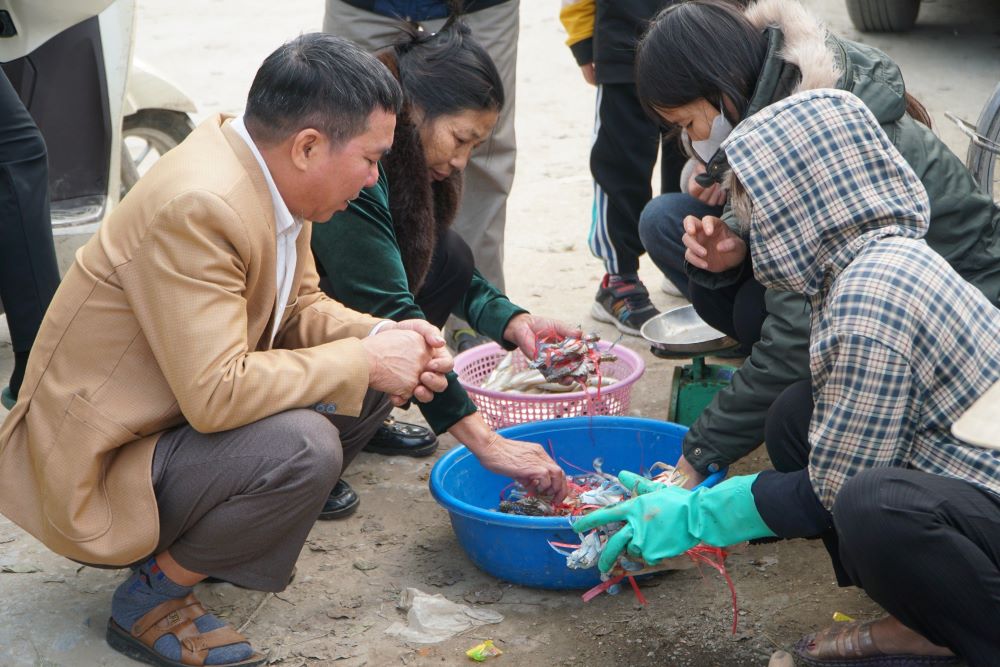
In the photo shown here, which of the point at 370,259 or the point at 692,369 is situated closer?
the point at 370,259

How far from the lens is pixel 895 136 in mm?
2617

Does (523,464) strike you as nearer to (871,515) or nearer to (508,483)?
(508,483)

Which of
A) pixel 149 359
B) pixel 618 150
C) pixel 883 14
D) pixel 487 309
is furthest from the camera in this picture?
pixel 883 14

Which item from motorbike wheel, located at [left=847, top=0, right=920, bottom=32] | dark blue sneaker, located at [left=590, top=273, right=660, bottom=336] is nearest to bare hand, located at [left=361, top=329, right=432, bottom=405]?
dark blue sneaker, located at [left=590, top=273, right=660, bottom=336]

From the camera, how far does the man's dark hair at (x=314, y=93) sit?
7.50 feet

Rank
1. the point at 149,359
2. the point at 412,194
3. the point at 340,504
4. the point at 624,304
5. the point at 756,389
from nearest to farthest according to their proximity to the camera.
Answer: the point at 149,359
the point at 756,389
the point at 412,194
the point at 340,504
the point at 624,304

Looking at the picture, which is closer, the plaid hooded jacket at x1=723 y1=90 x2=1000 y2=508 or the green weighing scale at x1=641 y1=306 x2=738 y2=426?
the plaid hooded jacket at x1=723 y1=90 x2=1000 y2=508

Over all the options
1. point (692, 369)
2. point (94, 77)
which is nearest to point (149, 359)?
point (692, 369)

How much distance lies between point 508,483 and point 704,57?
123cm

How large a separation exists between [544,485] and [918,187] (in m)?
1.10

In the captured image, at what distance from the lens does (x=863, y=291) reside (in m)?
2.02

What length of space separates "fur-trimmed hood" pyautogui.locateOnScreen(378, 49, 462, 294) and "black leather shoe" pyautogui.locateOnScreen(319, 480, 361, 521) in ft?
1.87

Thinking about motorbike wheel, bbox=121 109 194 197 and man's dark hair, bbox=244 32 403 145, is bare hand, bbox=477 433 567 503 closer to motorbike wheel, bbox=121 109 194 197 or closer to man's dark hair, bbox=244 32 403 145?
man's dark hair, bbox=244 32 403 145

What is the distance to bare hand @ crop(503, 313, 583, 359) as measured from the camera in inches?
129
